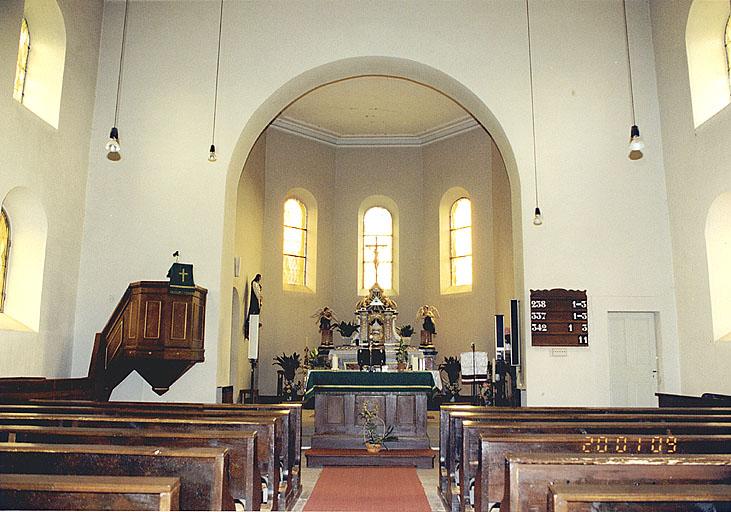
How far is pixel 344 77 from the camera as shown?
1094 centimetres

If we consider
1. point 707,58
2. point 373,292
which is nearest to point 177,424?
point 373,292

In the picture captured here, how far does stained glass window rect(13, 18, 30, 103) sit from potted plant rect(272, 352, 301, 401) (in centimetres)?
761

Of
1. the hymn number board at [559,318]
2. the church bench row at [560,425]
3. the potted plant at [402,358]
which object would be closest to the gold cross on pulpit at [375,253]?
the potted plant at [402,358]

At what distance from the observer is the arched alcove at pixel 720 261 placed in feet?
28.1

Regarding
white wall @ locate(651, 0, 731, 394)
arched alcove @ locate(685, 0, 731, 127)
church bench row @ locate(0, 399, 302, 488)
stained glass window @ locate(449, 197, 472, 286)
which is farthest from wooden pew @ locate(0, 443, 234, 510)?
stained glass window @ locate(449, 197, 472, 286)

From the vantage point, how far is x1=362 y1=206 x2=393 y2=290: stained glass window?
16969 mm

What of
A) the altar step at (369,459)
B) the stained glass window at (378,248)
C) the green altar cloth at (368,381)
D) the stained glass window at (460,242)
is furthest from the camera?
the stained glass window at (378,248)

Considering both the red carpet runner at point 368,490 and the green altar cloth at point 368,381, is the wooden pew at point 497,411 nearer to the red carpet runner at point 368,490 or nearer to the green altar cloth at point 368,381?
the red carpet runner at point 368,490

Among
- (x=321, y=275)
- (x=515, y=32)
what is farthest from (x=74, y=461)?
(x=321, y=275)

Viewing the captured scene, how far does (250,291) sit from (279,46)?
225 inches

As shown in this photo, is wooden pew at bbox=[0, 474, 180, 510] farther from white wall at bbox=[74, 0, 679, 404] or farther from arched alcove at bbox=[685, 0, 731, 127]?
arched alcove at bbox=[685, 0, 731, 127]

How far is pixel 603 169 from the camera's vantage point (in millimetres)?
9922

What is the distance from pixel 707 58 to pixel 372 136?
30.7 feet

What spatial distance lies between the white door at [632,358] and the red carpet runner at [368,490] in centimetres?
376
